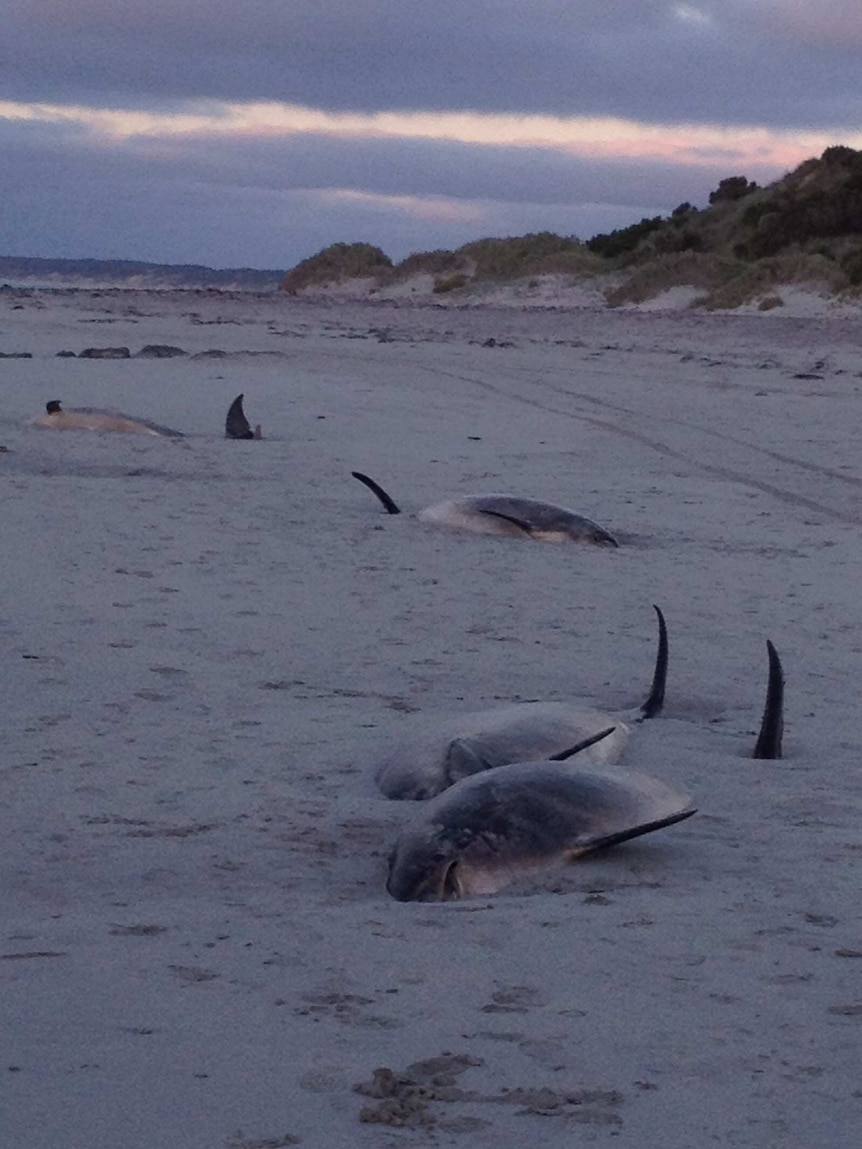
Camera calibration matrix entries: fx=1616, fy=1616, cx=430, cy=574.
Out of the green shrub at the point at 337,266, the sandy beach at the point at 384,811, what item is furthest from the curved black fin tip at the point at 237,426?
the green shrub at the point at 337,266

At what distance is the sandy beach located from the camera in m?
2.28

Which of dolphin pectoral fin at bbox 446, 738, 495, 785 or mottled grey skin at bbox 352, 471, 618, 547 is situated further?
mottled grey skin at bbox 352, 471, 618, 547

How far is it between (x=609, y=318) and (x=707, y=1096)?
2270 centimetres

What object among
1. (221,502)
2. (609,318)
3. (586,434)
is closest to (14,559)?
(221,502)

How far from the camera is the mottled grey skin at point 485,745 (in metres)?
3.76

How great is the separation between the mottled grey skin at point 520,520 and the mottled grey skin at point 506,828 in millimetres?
4029

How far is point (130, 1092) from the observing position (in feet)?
7.31

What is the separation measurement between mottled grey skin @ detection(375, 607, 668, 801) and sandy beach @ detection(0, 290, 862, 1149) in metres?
0.11

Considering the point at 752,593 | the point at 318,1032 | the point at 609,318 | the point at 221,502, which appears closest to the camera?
the point at 318,1032

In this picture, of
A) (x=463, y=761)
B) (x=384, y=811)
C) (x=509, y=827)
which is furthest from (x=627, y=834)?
(x=384, y=811)

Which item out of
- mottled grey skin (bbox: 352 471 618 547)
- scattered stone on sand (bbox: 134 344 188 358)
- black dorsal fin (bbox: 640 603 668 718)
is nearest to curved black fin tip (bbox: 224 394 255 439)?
mottled grey skin (bbox: 352 471 618 547)

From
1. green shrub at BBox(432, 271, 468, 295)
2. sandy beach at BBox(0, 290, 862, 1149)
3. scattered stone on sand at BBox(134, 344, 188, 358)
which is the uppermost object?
green shrub at BBox(432, 271, 468, 295)

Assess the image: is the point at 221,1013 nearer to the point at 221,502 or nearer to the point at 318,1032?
the point at 318,1032

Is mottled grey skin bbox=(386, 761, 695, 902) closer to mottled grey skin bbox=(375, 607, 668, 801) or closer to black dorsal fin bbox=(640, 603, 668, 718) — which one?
mottled grey skin bbox=(375, 607, 668, 801)
